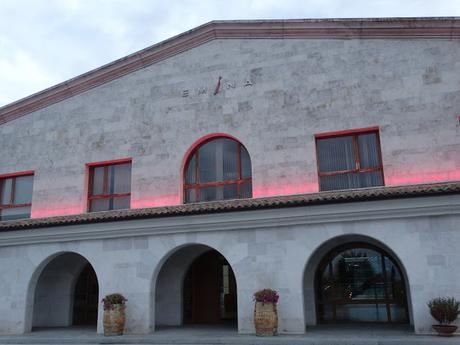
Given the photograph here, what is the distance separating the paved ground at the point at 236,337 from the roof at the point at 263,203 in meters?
3.75

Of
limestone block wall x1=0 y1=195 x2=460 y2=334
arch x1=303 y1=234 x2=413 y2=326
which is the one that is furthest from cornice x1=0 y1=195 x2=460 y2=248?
arch x1=303 y1=234 x2=413 y2=326

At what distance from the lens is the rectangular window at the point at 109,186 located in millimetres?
18594

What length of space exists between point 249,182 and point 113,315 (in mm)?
6404

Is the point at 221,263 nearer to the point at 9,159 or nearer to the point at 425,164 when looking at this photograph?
the point at 425,164

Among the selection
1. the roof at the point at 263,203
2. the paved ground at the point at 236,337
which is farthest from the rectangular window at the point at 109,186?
the paved ground at the point at 236,337

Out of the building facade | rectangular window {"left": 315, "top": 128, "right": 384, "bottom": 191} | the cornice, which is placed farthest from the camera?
rectangular window {"left": 315, "top": 128, "right": 384, "bottom": 191}

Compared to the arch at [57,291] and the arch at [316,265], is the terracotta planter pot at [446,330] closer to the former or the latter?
the arch at [316,265]

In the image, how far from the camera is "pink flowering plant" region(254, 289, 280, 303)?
44.3 feet

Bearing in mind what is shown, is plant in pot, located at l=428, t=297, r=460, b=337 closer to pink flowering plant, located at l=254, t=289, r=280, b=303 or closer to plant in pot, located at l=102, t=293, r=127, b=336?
pink flowering plant, located at l=254, t=289, r=280, b=303

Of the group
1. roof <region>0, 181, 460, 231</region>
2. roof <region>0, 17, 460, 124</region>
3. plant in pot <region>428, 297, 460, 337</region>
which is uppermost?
roof <region>0, 17, 460, 124</region>

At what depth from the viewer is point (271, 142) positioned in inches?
655

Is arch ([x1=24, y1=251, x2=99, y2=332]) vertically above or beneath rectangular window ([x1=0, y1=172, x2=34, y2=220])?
beneath

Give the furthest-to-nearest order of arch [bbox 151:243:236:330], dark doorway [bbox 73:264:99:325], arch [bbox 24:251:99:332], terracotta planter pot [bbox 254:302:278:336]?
1. dark doorway [bbox 73:264:99:325]
2. arch [bbox 24:251:99:332]
3. arch [bbox 151:243:236:330]
4. terracotta planter pot [bbox 254:302:278:336]

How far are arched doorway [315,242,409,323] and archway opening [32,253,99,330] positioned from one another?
31.1 feet
